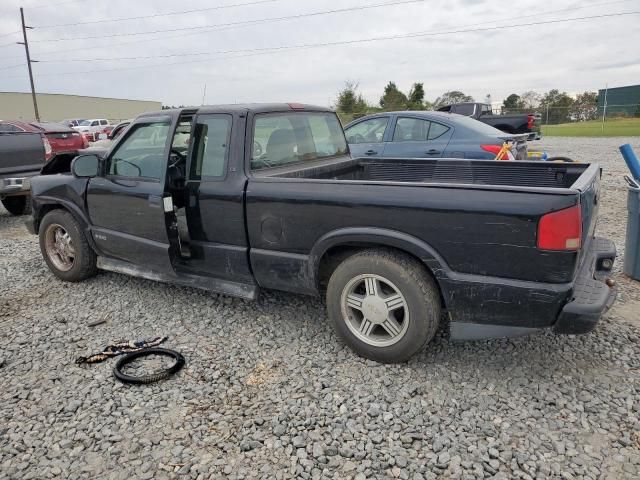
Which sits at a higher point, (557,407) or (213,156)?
(213,156)

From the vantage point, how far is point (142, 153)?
4.35m

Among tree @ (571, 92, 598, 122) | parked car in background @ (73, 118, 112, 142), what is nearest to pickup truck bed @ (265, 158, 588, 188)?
parked car in background @ (73, 118, 112, 142)

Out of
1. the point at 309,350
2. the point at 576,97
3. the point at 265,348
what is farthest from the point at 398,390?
the point at 576,97

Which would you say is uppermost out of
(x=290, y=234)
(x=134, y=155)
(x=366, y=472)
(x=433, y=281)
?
(x=134, y=155)

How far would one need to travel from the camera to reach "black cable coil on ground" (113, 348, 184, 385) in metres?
3.17

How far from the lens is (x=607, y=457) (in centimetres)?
242

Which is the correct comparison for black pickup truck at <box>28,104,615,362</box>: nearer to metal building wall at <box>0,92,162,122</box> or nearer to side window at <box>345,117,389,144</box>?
side window at <box>345,117,389,144</box>

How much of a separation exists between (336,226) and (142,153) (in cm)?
212

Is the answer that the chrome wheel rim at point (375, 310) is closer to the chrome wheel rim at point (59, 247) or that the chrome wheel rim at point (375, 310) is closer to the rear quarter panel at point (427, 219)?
the rear quarter panel at point (427, 219)

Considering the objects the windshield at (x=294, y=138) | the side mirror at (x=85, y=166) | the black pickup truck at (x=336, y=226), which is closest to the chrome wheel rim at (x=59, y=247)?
the black pickup truck at (x=336, y=226)

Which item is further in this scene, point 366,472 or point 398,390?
point 398,390

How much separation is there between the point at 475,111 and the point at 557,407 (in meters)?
16.4

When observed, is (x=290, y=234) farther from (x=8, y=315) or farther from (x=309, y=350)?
(x=8, y=315)

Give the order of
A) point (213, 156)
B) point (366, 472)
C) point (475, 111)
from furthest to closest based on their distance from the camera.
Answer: point (475, 111)
point (213, 156)
point (366, 472)
